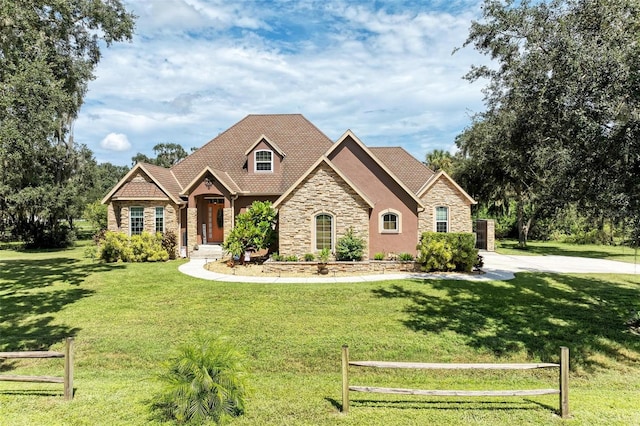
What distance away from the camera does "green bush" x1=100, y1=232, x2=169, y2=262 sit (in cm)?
2172

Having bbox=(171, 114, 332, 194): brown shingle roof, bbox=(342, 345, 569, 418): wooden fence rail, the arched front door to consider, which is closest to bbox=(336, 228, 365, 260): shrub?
bbox=(171, 114, 332, 194): brown shingle roof

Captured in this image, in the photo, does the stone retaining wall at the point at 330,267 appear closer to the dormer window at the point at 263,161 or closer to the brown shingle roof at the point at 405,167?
the dormer window at the point at 263,161

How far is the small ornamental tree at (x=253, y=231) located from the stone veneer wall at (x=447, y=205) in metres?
11.3

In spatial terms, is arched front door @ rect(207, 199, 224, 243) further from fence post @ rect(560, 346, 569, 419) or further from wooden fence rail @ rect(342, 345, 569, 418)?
fence post @ rect(560, 346, 569, 419)

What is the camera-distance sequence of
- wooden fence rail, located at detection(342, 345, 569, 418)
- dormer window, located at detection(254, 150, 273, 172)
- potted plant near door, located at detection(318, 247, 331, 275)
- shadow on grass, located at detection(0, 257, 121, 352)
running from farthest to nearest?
dormer window, located at detection(254, 150, 273, 172)
potted plant near door, located at detection(318, 247, 331, 275)
shadow on grass, located at detection(0, 257, 121, 352)
wooden fence rail, located at detection(342, 345, 569, 418)

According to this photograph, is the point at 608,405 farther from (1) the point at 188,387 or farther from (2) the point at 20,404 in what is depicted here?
(2) the point at 20,404

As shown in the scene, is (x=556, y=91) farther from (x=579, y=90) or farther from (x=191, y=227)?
(x=191, y=227)

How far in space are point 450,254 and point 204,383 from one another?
14717 mm

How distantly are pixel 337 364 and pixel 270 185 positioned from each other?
1679 centimetres

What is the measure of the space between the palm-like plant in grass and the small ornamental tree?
13360 mm

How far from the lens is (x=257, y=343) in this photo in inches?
379

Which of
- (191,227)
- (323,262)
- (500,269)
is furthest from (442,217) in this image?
(191,227)

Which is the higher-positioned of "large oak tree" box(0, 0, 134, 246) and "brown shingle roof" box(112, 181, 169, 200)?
"large oak tree" box(0, 0, 134, 246)

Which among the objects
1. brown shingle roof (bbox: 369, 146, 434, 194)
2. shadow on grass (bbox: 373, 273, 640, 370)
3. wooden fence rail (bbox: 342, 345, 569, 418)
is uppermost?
brown shingle roof (bbox: 369, 146, 434, 194)
